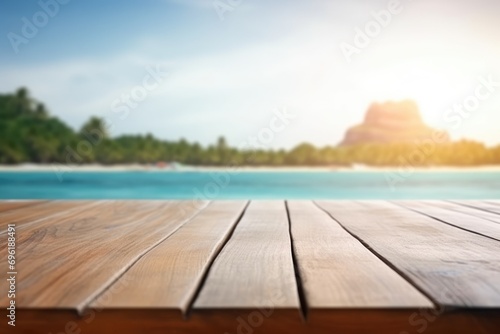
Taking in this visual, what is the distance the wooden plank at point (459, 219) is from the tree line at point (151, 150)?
7.75 meters

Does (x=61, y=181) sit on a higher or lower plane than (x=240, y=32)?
lower

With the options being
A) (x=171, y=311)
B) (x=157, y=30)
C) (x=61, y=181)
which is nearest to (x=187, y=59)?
(x=157, y=30)

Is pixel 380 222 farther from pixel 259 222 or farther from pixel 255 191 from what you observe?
pixel 255 191

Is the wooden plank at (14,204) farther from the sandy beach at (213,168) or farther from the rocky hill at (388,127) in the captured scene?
the rocky hill at (388,127)

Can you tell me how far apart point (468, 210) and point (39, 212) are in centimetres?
126

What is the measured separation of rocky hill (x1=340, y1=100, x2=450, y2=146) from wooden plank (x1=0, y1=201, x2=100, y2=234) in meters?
9.26

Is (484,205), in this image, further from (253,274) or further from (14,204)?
(14,204)

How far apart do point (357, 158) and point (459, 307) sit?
974 cm

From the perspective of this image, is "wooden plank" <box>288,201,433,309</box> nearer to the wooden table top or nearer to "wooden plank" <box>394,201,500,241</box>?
the wooden table top

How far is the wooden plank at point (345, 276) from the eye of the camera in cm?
58

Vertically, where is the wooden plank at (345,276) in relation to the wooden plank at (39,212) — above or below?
above

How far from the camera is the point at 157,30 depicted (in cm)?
960

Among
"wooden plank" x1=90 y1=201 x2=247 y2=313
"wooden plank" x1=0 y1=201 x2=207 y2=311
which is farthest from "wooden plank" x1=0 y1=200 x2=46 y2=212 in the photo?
"wooden plank" x1=90 y1=201 x2=247 y2=313

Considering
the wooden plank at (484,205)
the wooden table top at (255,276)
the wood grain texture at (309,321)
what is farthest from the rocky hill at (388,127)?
the wood grain texture at (309,321)
